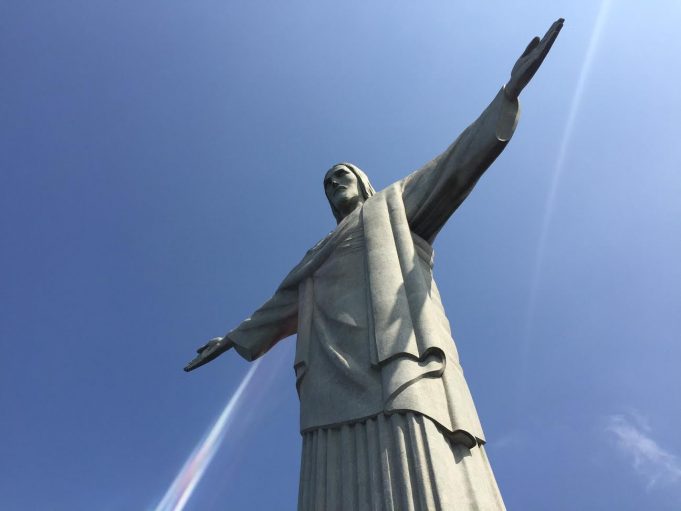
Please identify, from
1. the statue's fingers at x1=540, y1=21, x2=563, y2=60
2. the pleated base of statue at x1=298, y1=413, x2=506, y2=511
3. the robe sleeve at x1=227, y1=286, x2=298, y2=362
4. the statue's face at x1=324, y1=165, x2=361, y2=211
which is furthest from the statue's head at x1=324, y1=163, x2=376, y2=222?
the pleated base of statue at x1=298, y1=413, x2=506, y2=511

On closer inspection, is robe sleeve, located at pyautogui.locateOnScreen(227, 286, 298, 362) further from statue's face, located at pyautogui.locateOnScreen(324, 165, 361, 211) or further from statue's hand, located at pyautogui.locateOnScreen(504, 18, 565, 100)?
statue's hand, located at pyautogui.locateOnScreen(504, 18, 565, 100)

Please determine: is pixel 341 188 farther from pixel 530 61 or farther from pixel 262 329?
pixel 530 61

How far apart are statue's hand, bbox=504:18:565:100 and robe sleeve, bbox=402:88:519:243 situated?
5.2 inches

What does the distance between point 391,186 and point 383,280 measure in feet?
6.49

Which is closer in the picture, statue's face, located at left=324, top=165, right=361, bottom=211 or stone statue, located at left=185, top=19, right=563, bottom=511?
stone statue, located at left=185, top=19, right=563, bottom=511

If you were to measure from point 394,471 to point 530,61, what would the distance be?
4.36 m

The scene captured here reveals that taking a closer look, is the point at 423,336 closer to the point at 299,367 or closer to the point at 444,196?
the point at 299,367

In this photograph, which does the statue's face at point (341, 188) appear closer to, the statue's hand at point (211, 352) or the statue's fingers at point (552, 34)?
the statue's hand at point (211, 352)

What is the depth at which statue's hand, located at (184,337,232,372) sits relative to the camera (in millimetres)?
7887

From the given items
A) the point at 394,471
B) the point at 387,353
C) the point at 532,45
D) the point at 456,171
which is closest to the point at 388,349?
the point at 387,353

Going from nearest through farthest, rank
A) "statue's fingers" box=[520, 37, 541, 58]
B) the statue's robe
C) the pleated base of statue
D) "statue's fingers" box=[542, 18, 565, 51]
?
the pleated base of statue < the statue's robe < "statue's fingers" box=[542, 18, 565, 51] < "statue's fingers" box=[520, 37, 541, 58]

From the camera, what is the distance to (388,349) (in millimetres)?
5312

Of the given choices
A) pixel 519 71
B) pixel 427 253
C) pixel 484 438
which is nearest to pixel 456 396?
pixel 484 438

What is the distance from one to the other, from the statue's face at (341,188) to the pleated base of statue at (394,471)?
3915 millimetres
